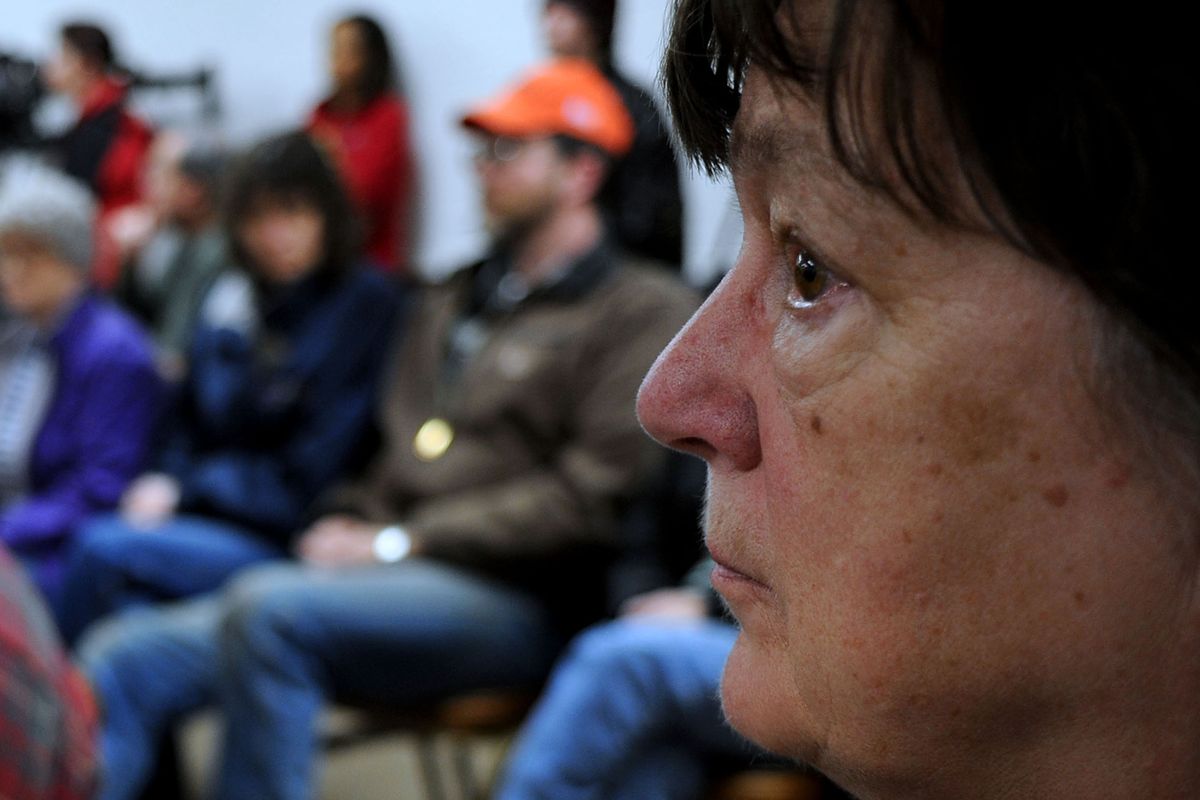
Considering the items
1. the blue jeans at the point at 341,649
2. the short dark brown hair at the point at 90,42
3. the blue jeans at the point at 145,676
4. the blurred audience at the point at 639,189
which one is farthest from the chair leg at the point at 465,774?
the short dark brown hair at the point at 90,42

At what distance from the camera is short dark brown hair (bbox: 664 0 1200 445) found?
42 centimetres

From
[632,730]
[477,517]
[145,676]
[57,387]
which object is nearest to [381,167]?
[57,387]

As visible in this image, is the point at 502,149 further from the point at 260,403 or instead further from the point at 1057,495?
the point at 1057,495

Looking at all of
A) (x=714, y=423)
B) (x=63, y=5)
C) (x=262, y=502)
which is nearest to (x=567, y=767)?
(x=262, y=502)

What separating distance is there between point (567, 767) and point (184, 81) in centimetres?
465

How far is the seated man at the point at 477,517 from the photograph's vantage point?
7.77 feet

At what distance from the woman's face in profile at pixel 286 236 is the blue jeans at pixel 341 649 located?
871mm

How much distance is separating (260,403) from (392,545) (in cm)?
64

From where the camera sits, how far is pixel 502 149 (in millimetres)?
2771

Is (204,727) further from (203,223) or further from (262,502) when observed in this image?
(203,223)

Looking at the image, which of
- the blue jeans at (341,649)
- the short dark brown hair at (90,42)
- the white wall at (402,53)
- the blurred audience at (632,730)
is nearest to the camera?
the blurred audience at (632,730)

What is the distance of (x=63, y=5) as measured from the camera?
666 cm

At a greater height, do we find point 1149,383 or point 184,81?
point 1149,383

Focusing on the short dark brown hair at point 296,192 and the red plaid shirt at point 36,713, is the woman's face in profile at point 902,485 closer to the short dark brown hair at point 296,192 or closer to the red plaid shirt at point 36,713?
the red plaid shirt at point 36,713
